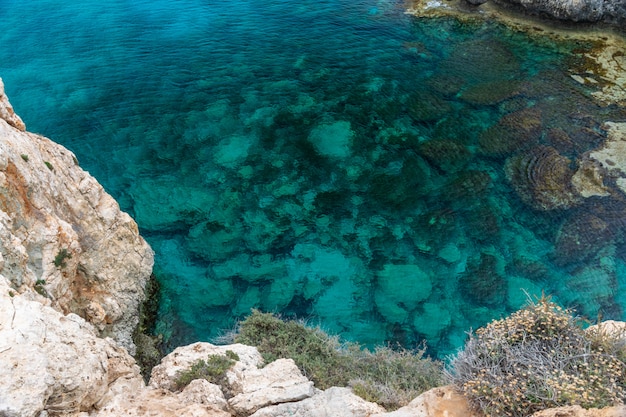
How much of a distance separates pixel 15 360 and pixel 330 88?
17.0 metres

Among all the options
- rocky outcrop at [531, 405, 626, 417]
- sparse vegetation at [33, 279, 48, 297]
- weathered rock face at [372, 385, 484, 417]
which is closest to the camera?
rocky outcrop at [531, 405, 626, 417]

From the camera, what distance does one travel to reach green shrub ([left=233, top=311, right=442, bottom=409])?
9109 mm

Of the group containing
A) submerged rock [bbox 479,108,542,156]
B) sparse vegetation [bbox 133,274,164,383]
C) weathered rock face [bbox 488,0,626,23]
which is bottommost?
sparse vegetation [bbox 133,274,164,383]

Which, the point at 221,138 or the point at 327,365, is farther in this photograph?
the point at 221,138

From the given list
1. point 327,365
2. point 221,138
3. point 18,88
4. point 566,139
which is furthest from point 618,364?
point 18,88

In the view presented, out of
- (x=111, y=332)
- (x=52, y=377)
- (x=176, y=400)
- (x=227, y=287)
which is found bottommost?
(x=227, y=287)

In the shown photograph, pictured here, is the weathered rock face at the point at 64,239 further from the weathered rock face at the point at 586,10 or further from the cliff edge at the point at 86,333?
the weathered rock face at the point at 586,10

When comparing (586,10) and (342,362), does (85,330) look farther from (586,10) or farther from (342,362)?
(586,10)

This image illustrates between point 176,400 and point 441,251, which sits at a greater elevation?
point 176,400

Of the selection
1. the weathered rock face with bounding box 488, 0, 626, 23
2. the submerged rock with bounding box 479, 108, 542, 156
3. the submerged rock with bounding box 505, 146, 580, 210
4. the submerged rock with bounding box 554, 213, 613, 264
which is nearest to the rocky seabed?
the submerged rock with bounding box 554, 213, 613, 264

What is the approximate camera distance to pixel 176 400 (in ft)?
25.4

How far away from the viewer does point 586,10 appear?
2281 cm

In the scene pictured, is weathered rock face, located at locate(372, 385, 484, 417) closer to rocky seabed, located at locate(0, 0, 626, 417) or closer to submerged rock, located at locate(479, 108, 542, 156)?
rocky seabed, located at locate(0, 0, 626, 417)

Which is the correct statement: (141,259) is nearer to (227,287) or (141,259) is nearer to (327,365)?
(227,287)
